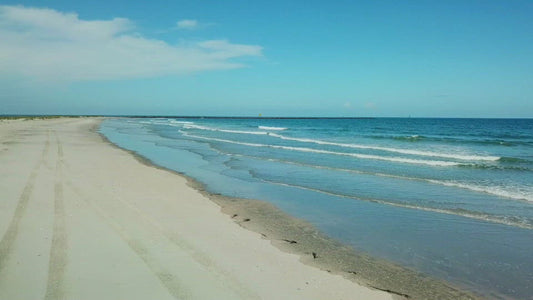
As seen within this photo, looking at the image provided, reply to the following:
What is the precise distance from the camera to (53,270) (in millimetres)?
5668

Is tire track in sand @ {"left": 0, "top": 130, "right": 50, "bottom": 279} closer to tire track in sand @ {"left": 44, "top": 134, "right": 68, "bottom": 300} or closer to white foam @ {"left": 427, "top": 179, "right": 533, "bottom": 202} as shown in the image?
tire track in sand @ {"left": 44, "top": 134, "right": 68, "bottom": 300}

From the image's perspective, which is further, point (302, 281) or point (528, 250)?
point (528, 250)

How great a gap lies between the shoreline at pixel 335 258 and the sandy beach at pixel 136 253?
218 mm

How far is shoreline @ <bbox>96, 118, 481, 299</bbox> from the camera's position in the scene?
577 centimetres

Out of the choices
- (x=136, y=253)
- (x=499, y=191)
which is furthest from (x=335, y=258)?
(x=499, y=191)

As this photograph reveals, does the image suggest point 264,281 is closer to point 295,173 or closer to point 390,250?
point 390,250

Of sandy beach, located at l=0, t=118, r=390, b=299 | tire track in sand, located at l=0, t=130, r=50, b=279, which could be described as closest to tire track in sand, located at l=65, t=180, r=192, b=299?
sandy beach, located at l=0, t=118, r=390, b=299

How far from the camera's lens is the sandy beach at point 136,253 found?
208 inches

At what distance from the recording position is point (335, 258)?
6.95 meters

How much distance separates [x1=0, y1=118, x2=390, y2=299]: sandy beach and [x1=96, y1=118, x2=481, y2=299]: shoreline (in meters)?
0.22

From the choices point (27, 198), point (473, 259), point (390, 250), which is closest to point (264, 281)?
point (390, 250)

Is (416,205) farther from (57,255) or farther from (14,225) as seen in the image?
(14,225)

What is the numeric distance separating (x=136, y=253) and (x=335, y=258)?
11.0 ft

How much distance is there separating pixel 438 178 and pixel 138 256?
13239 mm
